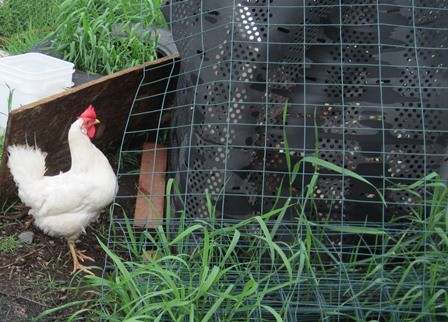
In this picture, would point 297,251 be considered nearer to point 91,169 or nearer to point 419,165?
point 419,165

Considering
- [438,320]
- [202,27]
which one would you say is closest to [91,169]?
[202,27]

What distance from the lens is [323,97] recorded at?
3207 millimetres

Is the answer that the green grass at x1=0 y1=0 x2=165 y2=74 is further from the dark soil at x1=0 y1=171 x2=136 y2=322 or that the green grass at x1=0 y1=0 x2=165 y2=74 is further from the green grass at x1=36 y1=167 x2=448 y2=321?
the green grass at x1=36 y1=167 x2=448 y2=321

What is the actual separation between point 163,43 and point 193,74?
134cm

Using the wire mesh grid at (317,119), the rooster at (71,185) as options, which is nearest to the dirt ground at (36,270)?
the rooster at (71,185)

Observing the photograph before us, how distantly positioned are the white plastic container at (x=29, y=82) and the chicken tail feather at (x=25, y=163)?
62 cm

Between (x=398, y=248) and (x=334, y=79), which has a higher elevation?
(x=334, y=79)

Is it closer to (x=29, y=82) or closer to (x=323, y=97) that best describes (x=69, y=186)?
(x=29, y=82)

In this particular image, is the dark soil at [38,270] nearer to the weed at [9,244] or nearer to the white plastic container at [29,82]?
the weed at [9,244]

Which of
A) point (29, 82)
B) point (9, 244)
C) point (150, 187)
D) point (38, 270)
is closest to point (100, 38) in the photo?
point (29, 82)

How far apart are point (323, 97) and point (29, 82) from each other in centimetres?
173

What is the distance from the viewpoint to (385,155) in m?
3.15

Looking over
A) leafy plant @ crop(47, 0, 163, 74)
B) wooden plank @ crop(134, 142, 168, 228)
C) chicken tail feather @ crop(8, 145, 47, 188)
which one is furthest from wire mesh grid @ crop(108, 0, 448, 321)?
leafy plant @ crop(47, 0, 163, 74)

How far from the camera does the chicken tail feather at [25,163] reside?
136 inches
